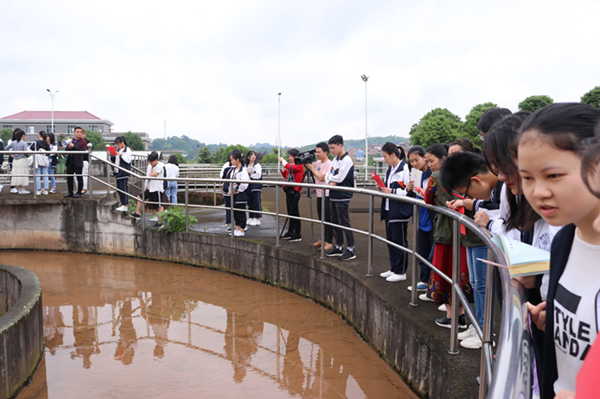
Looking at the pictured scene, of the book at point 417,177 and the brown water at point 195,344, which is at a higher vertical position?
the book at point 417,177

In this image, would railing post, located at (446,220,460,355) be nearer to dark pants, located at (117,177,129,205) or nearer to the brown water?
the brown water

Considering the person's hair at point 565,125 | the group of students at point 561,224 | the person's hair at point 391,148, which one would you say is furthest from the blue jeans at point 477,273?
the person's hair at point 391,148

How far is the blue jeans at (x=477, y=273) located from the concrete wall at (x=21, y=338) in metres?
3.38

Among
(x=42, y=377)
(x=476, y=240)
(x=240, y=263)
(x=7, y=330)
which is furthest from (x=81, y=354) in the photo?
(x=476, y=240)

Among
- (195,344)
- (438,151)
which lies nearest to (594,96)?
(438,151)

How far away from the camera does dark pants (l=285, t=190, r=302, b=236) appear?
7766mm

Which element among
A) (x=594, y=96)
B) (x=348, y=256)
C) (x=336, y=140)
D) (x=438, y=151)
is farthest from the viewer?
(x=594, y=96)

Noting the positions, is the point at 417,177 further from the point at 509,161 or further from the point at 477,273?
the point at 509,161

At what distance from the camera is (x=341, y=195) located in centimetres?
626

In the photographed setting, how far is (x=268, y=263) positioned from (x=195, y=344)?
92.9 inches

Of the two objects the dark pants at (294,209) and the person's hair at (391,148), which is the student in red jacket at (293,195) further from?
the person's hair at (391,148)

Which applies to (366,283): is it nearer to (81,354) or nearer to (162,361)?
(162,361)

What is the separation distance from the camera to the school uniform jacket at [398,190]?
504cm

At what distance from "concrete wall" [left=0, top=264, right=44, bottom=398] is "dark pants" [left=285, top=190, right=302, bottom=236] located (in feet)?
12.2
